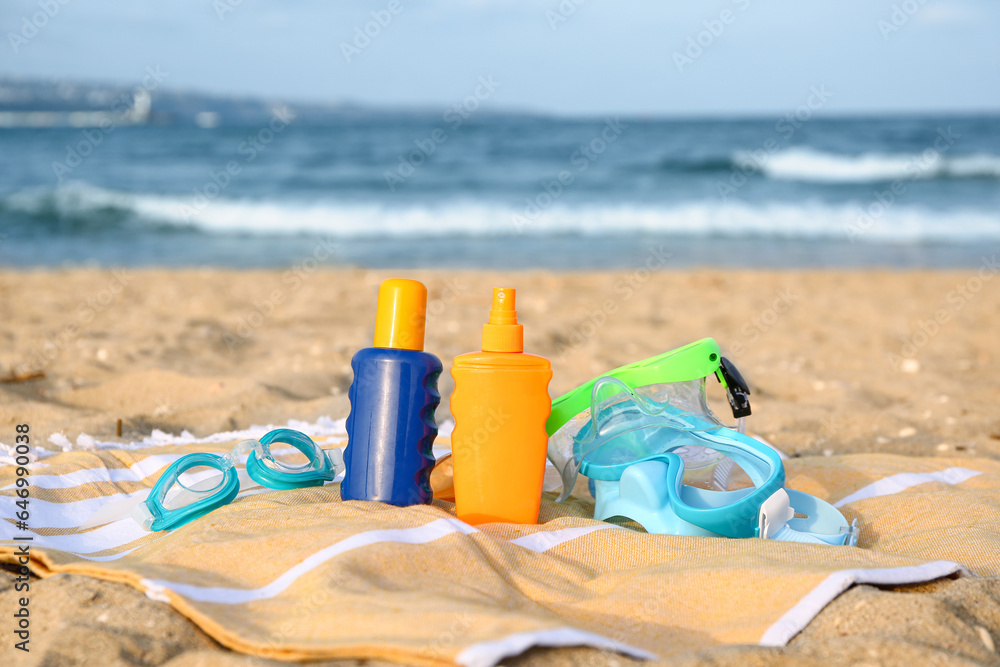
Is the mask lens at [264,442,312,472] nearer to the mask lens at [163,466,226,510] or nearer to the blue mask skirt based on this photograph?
the mask lens at [163,466,226,510]

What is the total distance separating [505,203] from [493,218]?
3.11ft

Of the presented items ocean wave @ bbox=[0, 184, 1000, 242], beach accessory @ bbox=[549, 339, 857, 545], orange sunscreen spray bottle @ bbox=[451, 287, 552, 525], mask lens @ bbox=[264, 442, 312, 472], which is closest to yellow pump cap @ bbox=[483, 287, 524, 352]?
orange sunscreen spray bottle @ bbox=[451, 287, 552, 525]

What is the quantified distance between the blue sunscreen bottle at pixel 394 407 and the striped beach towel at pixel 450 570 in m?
0.07

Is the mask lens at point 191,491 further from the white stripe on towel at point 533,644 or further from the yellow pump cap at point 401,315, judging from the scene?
the white stripe on towel at point 533,644

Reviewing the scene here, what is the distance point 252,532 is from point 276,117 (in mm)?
39539

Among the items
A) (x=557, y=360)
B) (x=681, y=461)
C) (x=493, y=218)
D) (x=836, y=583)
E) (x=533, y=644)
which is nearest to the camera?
(x=533, y=644)

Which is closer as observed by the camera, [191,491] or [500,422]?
[500,422]

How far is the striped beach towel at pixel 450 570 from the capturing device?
1305 mm

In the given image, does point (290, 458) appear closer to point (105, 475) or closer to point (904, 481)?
point (105, 475)

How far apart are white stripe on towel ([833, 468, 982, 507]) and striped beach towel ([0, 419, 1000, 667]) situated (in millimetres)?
164

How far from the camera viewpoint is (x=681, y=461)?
1872mm

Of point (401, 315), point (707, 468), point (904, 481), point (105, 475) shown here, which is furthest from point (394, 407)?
point (904, 481)

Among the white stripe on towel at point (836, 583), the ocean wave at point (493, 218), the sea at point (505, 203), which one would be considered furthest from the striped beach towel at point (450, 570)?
the ocean wave at point (493, 218)

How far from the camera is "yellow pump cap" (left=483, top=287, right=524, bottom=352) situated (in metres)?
1.76
